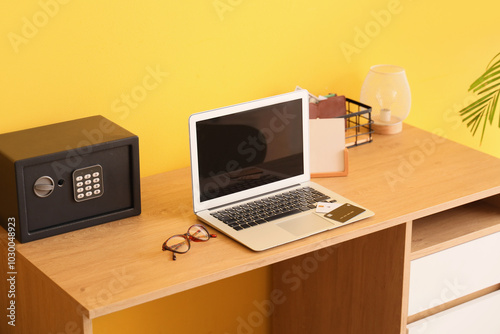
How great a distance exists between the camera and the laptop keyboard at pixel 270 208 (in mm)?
1866

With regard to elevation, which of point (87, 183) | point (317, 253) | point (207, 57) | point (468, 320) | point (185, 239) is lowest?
point (468, 320)

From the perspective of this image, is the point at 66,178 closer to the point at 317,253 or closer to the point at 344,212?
the point at 344,212

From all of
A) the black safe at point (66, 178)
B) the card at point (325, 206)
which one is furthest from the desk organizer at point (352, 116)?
the black safe at point (66, 178)

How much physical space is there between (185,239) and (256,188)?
0.28 m

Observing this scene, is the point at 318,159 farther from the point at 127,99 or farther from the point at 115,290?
the point at 115,290

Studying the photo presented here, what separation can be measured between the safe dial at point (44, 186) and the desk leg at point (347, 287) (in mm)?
889

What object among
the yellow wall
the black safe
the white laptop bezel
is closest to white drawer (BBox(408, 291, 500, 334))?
the white laptop bezel

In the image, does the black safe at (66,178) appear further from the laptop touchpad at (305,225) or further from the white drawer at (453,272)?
the white drawer at (453,272)

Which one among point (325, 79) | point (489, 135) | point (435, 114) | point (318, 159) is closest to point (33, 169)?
point (318, 159)

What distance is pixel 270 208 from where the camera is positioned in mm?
1928

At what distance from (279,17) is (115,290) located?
1103 millimetres

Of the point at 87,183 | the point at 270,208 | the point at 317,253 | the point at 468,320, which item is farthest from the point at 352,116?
the point at 87,183

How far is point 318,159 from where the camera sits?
213 centimetres

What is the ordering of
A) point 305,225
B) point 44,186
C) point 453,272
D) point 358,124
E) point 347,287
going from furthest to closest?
point 358,124
point 347,287
point 453,272
point 305,225
point 44,186
